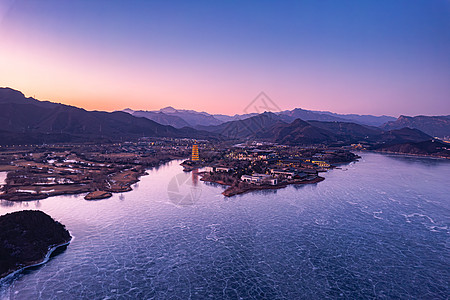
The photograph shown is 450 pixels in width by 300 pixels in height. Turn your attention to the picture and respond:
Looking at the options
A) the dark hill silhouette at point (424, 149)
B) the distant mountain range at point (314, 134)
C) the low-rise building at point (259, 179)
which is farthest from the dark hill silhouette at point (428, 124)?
the low-rise building at point (259, 179)

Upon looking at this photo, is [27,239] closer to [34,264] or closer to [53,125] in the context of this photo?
[34,264]

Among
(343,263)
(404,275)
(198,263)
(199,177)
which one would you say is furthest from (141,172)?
(404,275)

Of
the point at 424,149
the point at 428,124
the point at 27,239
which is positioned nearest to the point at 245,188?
the point at 27,239

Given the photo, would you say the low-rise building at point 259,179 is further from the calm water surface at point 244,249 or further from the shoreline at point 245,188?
the calm water surface at point 244,249

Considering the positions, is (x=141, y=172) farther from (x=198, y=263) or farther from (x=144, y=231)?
(x=198, y=263)

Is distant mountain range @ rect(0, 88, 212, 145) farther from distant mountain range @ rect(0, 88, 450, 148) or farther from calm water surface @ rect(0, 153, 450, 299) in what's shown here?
calm water surface @ rect(0, 153, 450, 299)

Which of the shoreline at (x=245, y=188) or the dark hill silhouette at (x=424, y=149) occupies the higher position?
the dark hill silhouette at (x=424, y=149)
